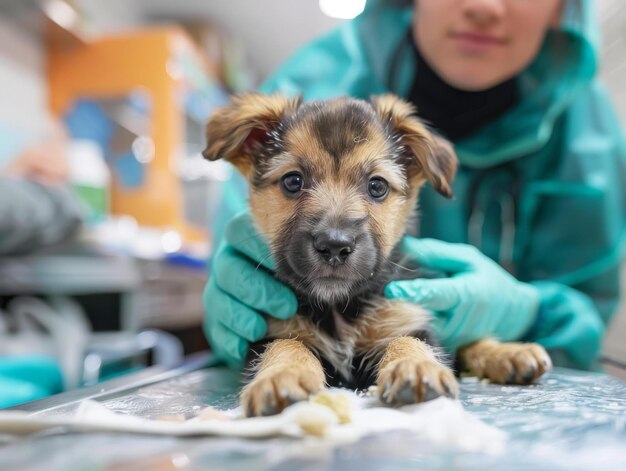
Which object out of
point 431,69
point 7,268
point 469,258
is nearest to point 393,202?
point 469,258

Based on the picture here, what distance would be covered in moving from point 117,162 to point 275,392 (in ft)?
11.7

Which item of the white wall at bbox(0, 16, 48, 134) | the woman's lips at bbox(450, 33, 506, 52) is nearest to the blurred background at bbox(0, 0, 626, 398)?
the white wall at bbox(0, 16, 48, 134)

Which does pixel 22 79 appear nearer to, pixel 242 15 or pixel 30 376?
pixel 30 376

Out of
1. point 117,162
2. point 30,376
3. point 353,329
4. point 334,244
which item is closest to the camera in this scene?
point 334,244

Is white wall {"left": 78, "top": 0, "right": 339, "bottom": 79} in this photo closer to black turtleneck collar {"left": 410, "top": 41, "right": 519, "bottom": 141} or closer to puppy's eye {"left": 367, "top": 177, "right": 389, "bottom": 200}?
black turtleneck collar {"left": 410, "top": 41, "right": 519, "bottom": 141}

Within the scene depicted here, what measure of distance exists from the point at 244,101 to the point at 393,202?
0.45 m

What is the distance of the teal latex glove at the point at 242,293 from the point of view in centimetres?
119

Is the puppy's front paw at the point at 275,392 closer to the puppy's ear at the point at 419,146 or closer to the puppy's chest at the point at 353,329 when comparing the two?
the puppy's chest at the point at 353,329

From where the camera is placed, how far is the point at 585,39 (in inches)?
69.0

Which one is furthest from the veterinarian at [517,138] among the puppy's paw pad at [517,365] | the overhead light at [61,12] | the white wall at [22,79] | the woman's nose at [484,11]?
the white wall at [22,79]

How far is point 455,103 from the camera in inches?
72.8

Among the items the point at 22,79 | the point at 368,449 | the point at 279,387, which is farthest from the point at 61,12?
the point at 368,449

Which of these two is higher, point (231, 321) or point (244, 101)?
point (244, 101)

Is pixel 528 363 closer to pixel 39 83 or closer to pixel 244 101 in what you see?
pixel 244 101
